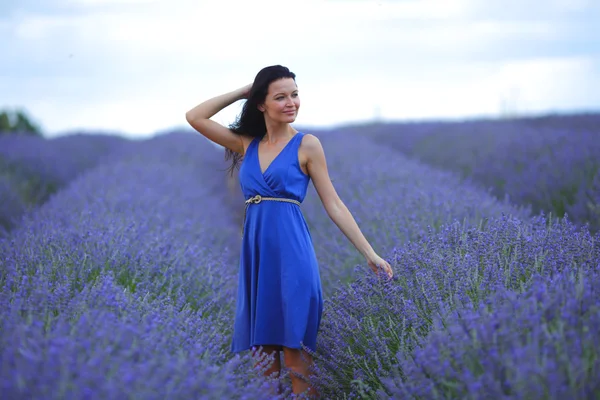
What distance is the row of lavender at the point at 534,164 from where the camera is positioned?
15.8 ft

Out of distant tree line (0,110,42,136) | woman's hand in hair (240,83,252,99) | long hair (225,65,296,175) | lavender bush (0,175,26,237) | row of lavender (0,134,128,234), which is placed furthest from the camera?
distant tree line (0,110,42,136)

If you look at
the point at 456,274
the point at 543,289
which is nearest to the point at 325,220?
the point at 456,274

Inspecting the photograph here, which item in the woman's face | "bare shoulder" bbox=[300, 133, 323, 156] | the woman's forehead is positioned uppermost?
the woman's forehead

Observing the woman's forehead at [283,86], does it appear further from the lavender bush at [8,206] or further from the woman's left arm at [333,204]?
the lavender bush at [8,206]

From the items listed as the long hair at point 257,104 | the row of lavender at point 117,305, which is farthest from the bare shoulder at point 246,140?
the row of lavender at point 117,305

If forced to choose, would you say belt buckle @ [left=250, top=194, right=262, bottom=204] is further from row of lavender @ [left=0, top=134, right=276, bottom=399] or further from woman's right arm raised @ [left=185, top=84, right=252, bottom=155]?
row of lavender @ [left=0, top=134, right=276, bottom=399]

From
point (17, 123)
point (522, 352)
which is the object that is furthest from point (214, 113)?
point (17, 123)

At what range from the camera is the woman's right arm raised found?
275 cm

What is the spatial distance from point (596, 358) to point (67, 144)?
1068 centimetres

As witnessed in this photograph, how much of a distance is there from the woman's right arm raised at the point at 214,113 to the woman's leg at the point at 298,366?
1033 millimetres

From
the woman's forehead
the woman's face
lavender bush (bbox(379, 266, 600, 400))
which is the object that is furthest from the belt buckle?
lavender bush (bbox(379, 266, 600, 400))

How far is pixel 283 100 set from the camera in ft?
8.38

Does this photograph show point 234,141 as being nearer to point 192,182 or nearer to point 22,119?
point 192,182

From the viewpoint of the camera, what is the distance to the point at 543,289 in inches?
70.9
